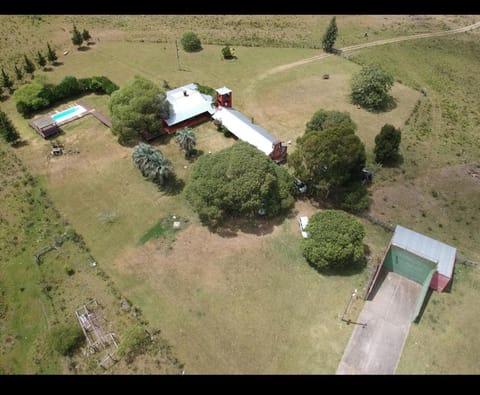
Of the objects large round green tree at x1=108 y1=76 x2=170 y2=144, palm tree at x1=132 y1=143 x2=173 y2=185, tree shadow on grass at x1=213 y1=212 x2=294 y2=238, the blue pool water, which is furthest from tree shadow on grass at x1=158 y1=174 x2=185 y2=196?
the blue pool water

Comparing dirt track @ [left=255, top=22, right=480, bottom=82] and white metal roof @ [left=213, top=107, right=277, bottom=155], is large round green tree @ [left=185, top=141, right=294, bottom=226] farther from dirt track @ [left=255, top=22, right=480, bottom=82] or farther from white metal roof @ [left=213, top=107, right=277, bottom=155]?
dirt track @ [left=255, top=22, right=480, bottom=82]

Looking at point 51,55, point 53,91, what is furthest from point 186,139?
point 51,55

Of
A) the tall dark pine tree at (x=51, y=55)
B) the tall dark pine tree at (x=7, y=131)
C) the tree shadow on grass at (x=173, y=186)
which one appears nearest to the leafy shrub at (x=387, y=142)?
the tree shadow on grass at (x=173, y=186)

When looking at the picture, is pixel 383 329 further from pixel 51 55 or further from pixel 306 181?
pixel 51 55

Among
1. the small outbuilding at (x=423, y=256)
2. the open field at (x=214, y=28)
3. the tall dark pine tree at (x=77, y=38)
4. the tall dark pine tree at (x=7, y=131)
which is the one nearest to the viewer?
the small outbuilding at (x=423, y=256)

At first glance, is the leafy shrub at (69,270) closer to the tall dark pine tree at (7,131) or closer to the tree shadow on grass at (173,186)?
the tree shadow on grass at (173,186)
